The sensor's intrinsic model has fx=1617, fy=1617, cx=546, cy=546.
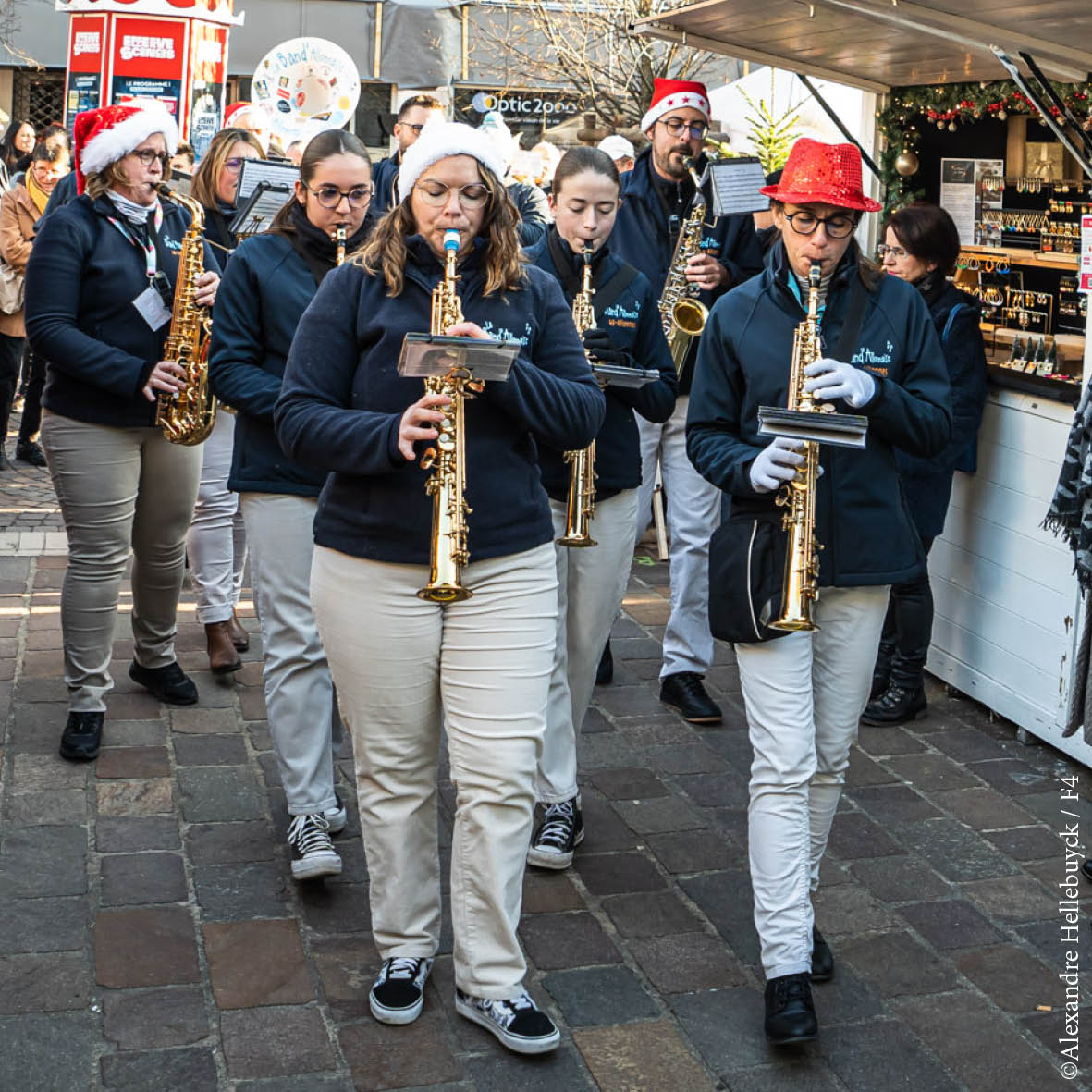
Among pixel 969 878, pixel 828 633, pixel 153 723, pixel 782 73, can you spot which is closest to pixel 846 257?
pixel 828 633

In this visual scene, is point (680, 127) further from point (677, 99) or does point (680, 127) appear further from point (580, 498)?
point (580, 498)

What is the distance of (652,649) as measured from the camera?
695 cm

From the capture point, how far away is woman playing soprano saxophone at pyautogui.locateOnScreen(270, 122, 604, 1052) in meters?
3.54

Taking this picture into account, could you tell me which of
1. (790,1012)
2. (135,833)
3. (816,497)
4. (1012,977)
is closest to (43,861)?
(135,833)

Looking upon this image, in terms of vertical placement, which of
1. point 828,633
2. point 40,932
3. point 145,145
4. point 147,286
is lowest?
point 40,932

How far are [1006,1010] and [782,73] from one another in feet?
34.6

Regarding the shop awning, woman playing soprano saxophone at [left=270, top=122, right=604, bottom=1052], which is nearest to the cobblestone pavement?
woman playing soprano saxophone at [left=270, top=122, right=604, bottom=1052]

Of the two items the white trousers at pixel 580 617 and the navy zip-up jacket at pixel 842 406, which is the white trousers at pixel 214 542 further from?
the navy zip-up jacket at pixel 842 406

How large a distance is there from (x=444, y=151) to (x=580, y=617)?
5.42ft

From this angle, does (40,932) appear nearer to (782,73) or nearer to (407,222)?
(407,222)

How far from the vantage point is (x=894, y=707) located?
6.11m

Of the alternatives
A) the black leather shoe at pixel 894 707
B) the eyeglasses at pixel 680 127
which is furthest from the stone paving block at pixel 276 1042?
the eyeglasses at pixel 680 127

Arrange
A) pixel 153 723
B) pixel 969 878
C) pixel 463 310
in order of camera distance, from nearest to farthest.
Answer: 1. pixel 463 310
2. pixel 969 878
3. pixel 153 723

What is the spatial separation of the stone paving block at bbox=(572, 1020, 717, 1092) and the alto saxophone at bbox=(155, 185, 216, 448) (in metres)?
2.57
